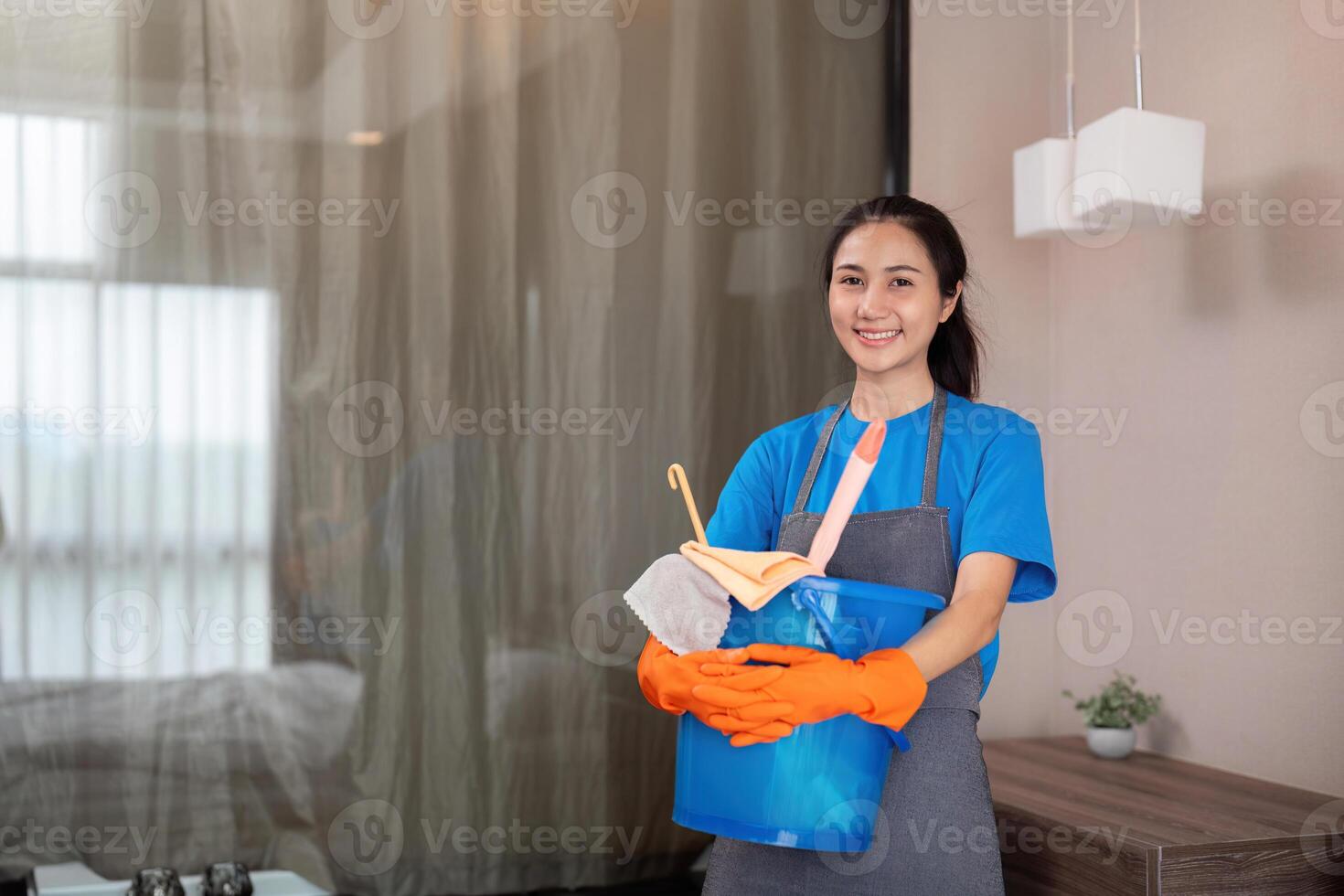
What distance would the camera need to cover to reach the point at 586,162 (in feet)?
7.65

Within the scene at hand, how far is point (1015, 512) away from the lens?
128cm

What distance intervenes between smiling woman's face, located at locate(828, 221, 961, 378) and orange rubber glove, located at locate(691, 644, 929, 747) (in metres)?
0.40

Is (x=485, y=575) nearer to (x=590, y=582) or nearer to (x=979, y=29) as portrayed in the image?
(x=590, y=582)

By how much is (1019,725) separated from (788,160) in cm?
130

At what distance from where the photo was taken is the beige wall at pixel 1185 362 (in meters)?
1.94

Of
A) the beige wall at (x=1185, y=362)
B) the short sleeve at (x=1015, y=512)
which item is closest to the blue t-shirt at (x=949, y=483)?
the short sleeve at (x=1015, y=512)

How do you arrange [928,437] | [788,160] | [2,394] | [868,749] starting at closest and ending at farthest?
[868,749] < [928,437] < [2,394] < [788,160]

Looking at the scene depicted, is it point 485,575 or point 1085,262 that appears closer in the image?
point 485,575

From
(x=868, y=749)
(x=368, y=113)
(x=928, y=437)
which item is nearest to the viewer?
(x=868, y=749)

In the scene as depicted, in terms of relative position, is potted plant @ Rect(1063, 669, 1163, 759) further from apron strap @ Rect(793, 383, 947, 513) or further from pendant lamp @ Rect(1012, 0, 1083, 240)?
apron strap @ Rect(793, 383, 947, 513)

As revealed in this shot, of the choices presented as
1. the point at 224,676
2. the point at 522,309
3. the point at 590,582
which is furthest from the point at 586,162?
the point at 224,676

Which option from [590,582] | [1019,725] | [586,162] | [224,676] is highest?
[586,162]

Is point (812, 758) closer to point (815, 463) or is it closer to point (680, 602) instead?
point (680, 602)

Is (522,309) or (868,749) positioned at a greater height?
(522,309)
